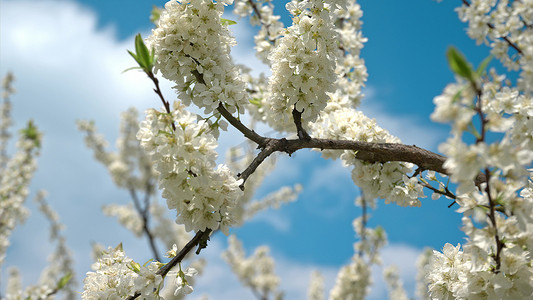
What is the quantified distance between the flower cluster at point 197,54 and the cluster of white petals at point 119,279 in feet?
3.37

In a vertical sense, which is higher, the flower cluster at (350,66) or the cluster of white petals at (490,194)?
the flower cluster at (350,66)

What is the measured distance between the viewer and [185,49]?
2.48 m

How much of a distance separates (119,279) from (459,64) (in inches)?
83.5

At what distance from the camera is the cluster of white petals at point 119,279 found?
214 cm

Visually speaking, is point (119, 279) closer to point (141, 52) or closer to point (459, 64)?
point (141, 52)

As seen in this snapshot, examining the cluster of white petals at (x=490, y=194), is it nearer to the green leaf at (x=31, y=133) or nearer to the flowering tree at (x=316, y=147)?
the flowering tree at (x=316, y=147)

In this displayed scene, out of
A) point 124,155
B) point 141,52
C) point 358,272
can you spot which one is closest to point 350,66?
point 141,52

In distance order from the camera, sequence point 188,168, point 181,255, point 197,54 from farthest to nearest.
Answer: point 197,54 < point 181,255 < point 188,168

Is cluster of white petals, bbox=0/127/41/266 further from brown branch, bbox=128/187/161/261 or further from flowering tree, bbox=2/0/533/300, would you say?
flowering tree, bbox=2/0/533/300

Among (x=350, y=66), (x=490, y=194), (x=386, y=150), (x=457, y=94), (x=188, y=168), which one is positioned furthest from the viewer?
(x=350, y=66)

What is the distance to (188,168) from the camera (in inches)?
80.4

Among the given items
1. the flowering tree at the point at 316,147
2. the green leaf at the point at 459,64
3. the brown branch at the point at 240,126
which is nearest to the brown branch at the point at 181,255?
the flowering tree at the point at 316,147

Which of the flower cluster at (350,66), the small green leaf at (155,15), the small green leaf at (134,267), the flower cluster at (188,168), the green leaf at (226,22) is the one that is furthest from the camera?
the small green leaf at (155,15)

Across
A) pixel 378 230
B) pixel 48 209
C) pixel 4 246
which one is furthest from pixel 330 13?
pixel 48 209
